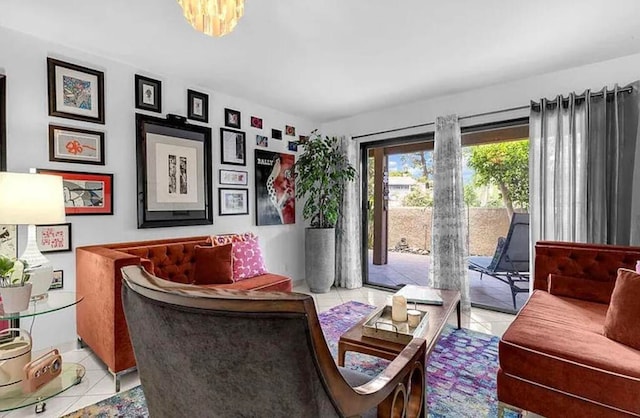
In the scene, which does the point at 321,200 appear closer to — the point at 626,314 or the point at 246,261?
the point at 246,261

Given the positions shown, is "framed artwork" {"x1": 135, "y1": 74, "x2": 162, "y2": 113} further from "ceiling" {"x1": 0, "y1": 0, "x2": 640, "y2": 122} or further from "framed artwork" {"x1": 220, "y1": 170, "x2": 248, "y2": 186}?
"framed artwork" {"x1": 220, "y1": 170, "x2": 248, "y2": 186}

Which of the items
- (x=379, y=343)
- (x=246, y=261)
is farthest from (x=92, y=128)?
(x=379, y=343)

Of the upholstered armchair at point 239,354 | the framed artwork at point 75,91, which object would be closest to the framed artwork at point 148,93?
the framed artwork at point 75,91

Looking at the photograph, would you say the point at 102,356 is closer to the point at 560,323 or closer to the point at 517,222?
the point at 560,323

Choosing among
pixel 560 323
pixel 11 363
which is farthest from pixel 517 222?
pixel 11 363

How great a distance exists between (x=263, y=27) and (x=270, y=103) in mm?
1757

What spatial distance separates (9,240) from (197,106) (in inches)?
77.3

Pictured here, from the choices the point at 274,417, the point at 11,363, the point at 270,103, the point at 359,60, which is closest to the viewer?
the point at 274,417

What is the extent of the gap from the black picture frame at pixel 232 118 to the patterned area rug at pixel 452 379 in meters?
2.47

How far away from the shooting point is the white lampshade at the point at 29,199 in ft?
5.80

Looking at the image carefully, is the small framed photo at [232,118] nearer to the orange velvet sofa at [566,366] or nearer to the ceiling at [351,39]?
the ceiling at [351,39]

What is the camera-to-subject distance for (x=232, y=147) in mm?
3760

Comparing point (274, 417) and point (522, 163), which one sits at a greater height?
point (522, 163)

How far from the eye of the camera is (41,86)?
2428 mm
